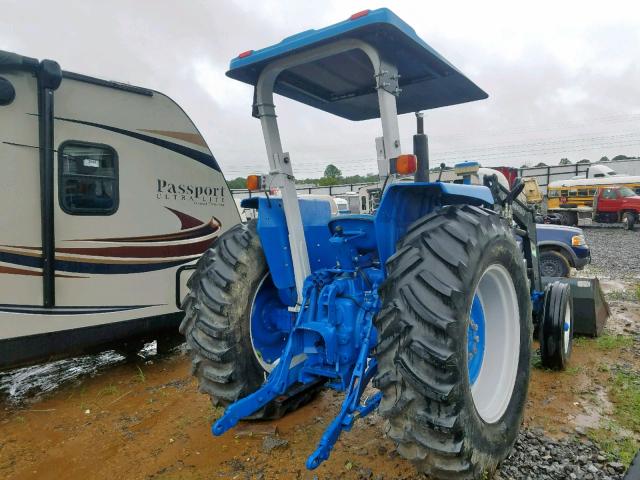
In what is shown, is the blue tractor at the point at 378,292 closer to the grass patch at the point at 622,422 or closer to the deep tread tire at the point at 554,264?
the grass patch at the point at 622,422

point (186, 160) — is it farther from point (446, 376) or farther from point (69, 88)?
point (446, 376)

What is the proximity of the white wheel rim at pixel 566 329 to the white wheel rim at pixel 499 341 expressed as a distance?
174cm

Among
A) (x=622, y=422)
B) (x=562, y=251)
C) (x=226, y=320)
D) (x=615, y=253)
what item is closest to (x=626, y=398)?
(x=622, y=422)

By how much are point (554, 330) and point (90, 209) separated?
458 centimetres

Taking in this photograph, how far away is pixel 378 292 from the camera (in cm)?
233

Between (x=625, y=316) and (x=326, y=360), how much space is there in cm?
567

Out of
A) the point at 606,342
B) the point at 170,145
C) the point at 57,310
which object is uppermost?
the point at 170,145

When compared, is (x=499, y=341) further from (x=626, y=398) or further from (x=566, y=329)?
(x=566, y=329)

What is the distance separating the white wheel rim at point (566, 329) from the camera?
4.30m

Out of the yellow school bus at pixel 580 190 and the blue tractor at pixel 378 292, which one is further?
the yellow school bus at pixel 580 190

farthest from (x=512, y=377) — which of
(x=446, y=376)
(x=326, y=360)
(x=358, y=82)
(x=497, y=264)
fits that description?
(x=358, y=82)

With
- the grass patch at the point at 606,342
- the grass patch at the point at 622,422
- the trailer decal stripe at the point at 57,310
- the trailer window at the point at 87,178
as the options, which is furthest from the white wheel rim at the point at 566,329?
the trailer window at the point at 87,178

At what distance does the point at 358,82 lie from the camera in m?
3.40

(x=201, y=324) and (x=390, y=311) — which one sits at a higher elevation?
(x=390, y=311)
